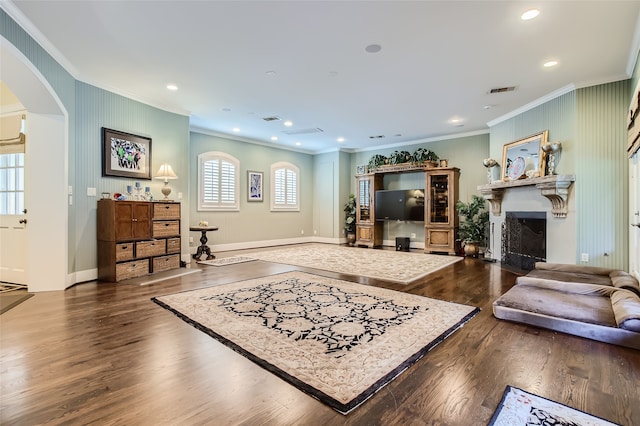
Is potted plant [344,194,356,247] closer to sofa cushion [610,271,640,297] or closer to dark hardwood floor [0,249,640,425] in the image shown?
sofa cushion [610,271,640,297]

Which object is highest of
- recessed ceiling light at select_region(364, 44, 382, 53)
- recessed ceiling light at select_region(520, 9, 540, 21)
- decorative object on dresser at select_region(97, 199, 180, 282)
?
recessed ceiling light at select_region(364, 44, 382, 53)

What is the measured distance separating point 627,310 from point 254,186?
759 cm

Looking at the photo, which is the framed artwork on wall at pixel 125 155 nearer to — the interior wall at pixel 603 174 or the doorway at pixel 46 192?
the doorway at pixel 46 192

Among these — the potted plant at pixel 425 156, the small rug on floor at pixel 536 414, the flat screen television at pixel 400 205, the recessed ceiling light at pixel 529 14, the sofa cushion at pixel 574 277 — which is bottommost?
the small rug on floor at pixel 536 414

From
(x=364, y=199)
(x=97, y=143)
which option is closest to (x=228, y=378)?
(x=97, y=143)

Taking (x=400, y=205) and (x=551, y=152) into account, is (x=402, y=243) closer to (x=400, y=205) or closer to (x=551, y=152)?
(x=400, y=205)

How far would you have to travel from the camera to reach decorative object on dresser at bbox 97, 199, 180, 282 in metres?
4.44

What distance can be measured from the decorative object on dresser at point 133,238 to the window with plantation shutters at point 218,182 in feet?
7.45

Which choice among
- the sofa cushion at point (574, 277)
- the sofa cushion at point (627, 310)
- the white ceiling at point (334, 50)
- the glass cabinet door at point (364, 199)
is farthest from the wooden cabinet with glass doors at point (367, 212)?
the sofa cushion at point (627, 310)

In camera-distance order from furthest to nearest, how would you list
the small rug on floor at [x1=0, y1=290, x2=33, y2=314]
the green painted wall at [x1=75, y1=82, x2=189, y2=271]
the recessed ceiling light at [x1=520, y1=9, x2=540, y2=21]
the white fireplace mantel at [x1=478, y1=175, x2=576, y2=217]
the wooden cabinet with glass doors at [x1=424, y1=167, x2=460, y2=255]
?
the wooden cabinet with glass doors at [x1=424, y1=167, x2=460, y2=255]
the white fireplace mantel at [x1=478, y1=175, x2=576, y2=217]
the green painted wall at [x1=75, y1=82, x2=189, y2=271]
the small rug on floor at [x1=0, y1=290, x2=33, y2=314]
the recessed ceiling light at [x1=520, y1=9, x2=540, y2=21]

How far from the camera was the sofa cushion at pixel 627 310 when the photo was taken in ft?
7.53

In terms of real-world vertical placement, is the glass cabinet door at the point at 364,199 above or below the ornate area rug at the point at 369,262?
above

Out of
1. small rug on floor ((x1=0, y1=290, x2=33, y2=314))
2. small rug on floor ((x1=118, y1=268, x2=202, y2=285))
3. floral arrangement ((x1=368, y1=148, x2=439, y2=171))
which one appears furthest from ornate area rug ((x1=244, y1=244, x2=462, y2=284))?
small rug on floor ((x1=0, y1=290, x2=33, y2=314))

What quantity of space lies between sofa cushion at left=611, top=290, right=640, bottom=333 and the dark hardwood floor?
0.21 metres
